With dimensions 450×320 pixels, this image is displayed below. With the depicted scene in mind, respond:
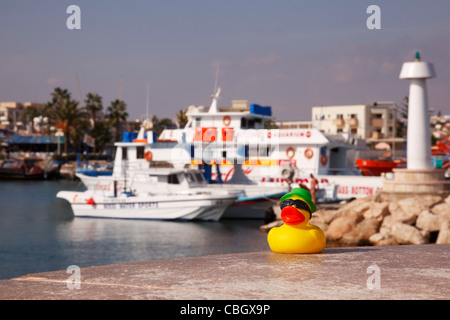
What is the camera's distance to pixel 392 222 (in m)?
20.0

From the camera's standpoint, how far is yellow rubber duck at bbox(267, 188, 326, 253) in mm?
7535

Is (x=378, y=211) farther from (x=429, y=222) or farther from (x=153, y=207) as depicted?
(x=153, y=207)

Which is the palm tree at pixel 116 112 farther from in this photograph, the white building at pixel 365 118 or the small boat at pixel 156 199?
the small boat at pixel 156 199

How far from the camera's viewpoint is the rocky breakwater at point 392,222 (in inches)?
718

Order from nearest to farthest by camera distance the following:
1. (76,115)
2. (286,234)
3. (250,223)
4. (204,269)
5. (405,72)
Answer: (204,269)
(286,234)
(405,72)
(250,223)
(76,115)

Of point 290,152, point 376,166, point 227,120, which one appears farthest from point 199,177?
point 376,166

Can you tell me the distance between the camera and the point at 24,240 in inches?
923

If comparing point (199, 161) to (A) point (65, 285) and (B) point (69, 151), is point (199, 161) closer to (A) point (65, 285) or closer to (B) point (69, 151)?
(A) point (65, 285)

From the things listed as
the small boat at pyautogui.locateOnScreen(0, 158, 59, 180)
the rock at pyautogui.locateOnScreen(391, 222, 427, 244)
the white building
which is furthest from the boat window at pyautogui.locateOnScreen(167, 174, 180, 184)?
the white building

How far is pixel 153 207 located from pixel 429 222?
13594 millimetres

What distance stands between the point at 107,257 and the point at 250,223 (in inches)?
395

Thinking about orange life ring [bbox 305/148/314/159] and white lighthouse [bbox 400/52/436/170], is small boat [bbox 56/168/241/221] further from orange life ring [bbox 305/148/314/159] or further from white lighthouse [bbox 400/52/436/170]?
white lighthouse [bbox 400/52/436/170]
